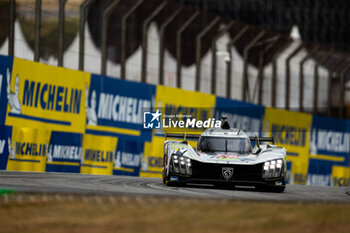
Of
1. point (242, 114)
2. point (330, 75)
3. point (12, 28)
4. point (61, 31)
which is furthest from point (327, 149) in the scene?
point (12, 28)

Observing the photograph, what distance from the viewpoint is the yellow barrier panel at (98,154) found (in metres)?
18.3

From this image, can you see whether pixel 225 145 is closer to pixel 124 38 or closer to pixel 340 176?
pixel 124 38

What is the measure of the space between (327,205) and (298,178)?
18.1 m

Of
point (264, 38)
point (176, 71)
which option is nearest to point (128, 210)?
point (176, 71)

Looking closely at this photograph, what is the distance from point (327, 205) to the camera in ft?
25.3

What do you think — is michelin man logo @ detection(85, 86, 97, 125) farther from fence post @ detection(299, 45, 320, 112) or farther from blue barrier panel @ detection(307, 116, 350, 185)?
fence post @ detection(299, 45, 320, 112)

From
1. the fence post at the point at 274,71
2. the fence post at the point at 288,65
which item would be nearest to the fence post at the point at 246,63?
the fence post at the point at 274,71

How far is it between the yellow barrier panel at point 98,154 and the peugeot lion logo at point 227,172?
6224 mm

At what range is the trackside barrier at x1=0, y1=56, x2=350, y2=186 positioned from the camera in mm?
16391

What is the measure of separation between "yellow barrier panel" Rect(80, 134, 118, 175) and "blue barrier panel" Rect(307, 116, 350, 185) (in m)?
9.33

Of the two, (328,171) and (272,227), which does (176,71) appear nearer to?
(328,171)

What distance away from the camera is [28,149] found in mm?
16547

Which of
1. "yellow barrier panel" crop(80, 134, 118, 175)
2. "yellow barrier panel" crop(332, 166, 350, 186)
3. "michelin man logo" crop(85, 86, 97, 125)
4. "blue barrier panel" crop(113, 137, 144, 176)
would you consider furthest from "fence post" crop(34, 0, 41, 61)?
"yellow barrier panel" crop(332, 166, 350, 186)

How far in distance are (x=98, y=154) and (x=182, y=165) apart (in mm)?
6167
